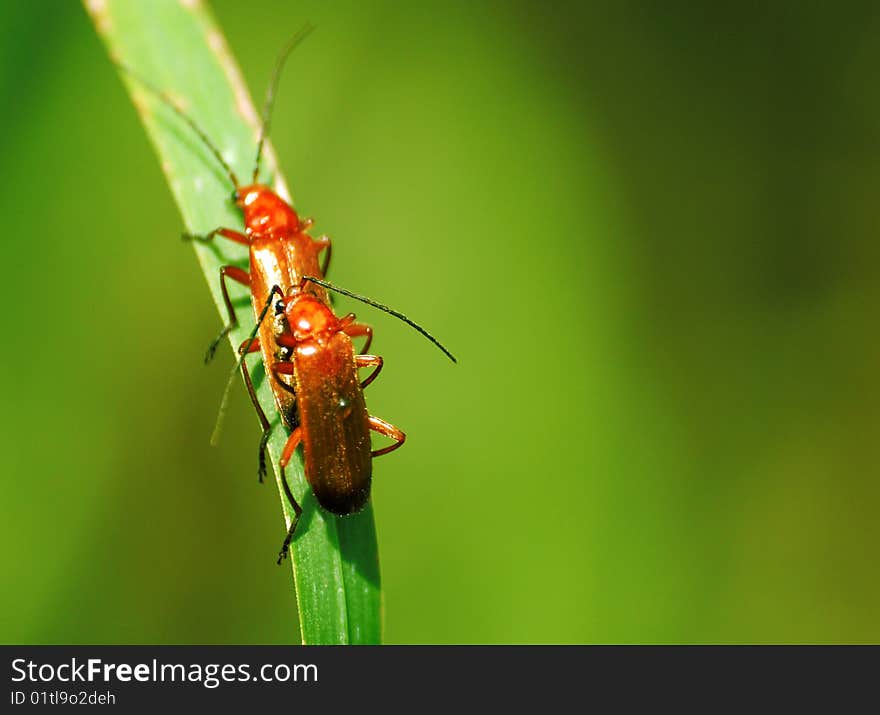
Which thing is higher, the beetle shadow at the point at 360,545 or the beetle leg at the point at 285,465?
the beetle leg at the point at 285,465

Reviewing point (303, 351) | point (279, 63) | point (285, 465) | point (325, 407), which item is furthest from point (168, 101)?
point (285, 465)

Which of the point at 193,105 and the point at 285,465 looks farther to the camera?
the point at 193,105

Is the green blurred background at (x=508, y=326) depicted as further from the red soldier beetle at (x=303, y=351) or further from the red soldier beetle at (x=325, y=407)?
the red soldier beetle at (x=325, y=407)

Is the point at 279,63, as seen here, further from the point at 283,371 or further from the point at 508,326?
the point at 283,371

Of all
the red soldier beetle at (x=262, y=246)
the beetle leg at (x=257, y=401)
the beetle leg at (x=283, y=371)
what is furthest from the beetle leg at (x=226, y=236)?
the beetle leg at (x=283, y=371)

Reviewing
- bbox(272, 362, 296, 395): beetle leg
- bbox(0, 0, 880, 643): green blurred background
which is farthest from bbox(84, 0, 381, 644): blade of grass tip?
bbox(0, 0, 880, 643): green blurred background

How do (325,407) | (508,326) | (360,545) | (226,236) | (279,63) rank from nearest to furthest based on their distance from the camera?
(360,545)
(325,407)
(226,236)
(508,326)
(279,63)

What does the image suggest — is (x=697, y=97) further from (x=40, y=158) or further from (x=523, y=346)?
(x=40, y=158)

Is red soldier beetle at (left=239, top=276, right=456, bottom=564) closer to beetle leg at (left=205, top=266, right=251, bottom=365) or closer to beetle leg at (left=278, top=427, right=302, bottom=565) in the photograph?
beetle leg at (left=278, top=427, right=302, bottom=565)
